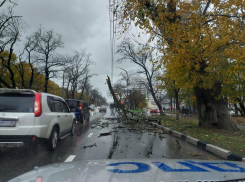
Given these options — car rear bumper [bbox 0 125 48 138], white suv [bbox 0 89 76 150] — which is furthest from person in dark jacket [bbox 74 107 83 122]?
car rear bumper [bbox 0 125 48 138]

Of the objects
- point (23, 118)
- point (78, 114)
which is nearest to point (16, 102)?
point (23, 118)

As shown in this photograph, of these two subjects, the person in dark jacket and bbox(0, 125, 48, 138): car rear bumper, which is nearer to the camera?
bbox(0, 125, 48, 138): car rear bumper

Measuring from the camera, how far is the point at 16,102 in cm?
558

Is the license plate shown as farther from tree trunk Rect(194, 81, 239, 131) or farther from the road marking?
tree trunk Rect(194, 81, 239, 131)

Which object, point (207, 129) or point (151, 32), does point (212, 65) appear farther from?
point (207, 129)

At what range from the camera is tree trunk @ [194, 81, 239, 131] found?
36.7 feet

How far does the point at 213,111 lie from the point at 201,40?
167 inches

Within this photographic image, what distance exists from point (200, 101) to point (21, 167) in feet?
32.9

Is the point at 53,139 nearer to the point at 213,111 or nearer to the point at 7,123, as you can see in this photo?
the point at 7,123

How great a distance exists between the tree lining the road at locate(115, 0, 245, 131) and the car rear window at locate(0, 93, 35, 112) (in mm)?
6184

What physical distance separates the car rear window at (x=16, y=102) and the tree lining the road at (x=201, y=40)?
6.18m

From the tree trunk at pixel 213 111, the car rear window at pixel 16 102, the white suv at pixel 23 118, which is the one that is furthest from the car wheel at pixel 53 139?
the tree trunk at pixel 213 111

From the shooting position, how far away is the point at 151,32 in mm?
9883

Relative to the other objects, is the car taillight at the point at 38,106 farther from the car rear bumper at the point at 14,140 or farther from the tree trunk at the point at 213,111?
the tree trunk at the point at 213,111
